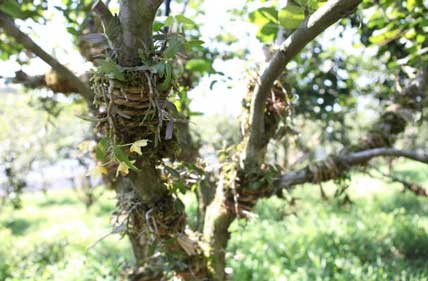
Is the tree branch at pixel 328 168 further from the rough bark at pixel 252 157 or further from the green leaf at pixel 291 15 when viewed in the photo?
the green leaf at pixel 291 15

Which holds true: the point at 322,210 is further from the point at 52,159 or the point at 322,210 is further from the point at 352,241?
the point at 52,159

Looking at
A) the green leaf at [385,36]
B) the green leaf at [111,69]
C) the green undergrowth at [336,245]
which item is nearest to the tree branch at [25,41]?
the green leaf at [111,69]

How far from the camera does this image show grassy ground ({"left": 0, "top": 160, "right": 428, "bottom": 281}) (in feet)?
11.1

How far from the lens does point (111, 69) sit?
90 centimetres

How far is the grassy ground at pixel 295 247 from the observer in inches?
134

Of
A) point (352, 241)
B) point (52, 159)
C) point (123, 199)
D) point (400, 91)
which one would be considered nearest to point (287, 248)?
point (352, 241)

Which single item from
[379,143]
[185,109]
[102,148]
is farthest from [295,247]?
[102,148]

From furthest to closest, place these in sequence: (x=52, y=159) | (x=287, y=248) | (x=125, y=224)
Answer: (x=52, y=159), (x=287, y=248), (x=125, y=224)

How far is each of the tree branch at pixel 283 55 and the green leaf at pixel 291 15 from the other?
0.06 meters

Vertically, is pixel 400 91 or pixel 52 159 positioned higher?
pixel 400 91

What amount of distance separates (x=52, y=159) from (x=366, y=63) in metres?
10.4

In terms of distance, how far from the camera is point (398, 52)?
2.02 meters

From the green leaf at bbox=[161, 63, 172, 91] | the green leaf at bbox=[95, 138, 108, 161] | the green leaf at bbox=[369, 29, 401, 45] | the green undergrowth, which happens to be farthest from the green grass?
the green undergrowth

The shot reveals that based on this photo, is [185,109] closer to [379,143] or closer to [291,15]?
A: [291,15]
